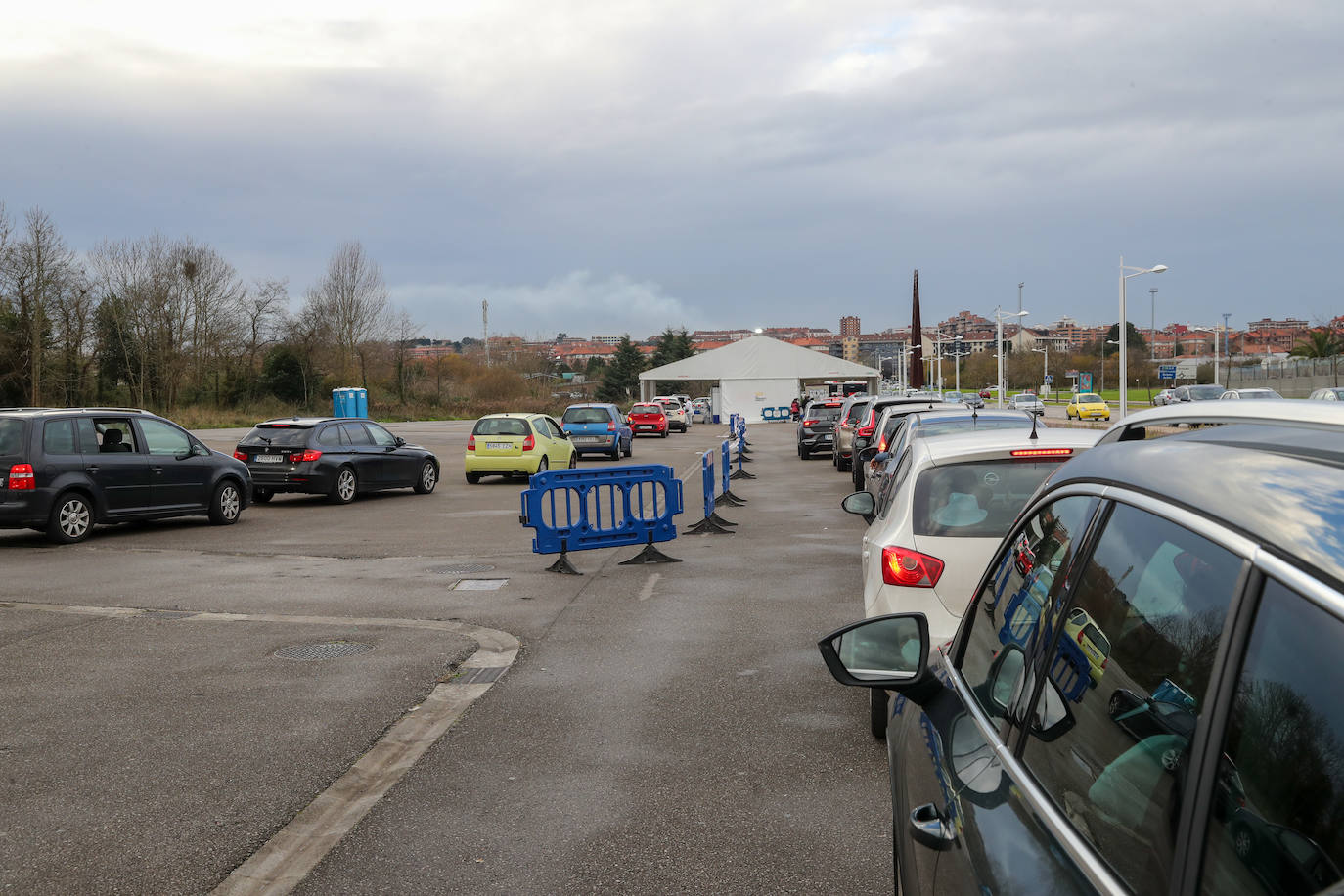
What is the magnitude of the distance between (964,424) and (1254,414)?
36.7ft

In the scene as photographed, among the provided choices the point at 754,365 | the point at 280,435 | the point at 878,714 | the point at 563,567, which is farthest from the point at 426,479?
the point at 754,365

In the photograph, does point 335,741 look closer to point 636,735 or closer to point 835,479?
point 636,735

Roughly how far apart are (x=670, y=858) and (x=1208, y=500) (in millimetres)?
A: 3463

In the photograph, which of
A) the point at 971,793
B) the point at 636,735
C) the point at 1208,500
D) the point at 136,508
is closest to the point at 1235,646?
the point at 1208,500

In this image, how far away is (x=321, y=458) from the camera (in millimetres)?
20750

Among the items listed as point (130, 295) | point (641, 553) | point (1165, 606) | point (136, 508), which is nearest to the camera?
point (1165, 606)

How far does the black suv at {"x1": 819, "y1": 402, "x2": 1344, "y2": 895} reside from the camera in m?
1.29

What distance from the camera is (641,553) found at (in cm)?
1335

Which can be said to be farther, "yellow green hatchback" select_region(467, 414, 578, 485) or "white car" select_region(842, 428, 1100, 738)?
"yellow green hatchback" select_region(467, 414, 578, 485)

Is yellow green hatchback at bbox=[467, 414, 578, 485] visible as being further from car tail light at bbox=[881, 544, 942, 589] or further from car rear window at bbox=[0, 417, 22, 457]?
car tail light at bbox=[881, 544, 942, 589]

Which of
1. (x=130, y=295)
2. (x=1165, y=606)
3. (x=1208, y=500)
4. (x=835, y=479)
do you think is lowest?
(x=835, y=479)

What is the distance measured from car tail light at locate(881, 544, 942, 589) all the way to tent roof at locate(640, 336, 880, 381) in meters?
78.3

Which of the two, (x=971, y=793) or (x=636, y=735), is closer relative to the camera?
(x=971, y=793)

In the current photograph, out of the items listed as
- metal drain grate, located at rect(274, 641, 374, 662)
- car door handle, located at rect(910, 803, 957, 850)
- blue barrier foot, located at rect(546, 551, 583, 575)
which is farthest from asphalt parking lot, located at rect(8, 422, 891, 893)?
car door handle, located at rect(910, 803, 957, 850)
